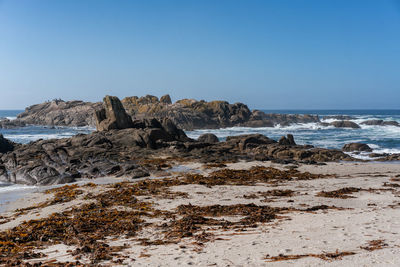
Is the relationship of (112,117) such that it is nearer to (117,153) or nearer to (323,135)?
(117,153)

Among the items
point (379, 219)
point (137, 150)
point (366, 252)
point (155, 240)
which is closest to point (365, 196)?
point (379, 219)

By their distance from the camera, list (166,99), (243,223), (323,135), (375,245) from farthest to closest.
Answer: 1. (166,99)
2. (323,135)
3. (243,223)
4. (375,245)

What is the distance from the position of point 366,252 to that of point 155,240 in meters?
4.19

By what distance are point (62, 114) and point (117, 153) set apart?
7058 centimetres

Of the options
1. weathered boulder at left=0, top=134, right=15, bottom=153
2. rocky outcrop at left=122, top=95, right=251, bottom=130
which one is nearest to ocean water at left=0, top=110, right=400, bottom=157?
rocky outcrop at left=122, top=95, right=251, bottom=130

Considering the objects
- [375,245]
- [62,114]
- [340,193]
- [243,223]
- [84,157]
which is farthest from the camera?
[62,114]

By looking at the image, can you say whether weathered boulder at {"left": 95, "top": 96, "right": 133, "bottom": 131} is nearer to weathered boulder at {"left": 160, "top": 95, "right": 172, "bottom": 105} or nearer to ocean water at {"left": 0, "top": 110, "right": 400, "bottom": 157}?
ocean water at {"left": 0, "top": 110, "right": 400, "bottom": 157}

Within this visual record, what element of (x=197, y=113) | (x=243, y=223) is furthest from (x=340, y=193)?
(x=197, y=113)

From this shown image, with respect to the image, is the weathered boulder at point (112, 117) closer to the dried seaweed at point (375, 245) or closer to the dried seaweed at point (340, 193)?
the dried seaweed at point (340, 193)

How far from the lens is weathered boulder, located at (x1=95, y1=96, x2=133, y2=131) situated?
3339 centimetres

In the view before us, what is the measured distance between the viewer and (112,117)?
3409 cm

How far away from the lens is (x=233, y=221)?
8.70 metres

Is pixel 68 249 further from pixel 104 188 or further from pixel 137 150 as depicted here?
pixel 137 150

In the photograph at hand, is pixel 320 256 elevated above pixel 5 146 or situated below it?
below
